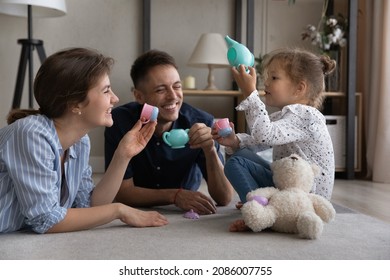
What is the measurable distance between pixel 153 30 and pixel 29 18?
0.94 m

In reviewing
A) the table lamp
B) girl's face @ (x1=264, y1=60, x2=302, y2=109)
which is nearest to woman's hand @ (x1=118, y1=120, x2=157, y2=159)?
girl's face @ (x1=264, y1=60, x2=302, y2=109)

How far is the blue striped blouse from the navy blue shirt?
47 cm

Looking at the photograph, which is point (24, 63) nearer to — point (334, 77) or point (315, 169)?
A: point (334, 77)

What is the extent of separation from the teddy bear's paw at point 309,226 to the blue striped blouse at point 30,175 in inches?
24.8

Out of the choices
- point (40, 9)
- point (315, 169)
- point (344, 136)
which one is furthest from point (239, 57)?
point (40, 9)

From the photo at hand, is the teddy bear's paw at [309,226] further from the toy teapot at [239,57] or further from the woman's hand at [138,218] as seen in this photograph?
the toy teapot at [239,57]

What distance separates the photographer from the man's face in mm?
1768

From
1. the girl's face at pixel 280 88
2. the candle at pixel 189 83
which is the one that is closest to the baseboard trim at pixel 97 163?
the candle at pixel 189 83

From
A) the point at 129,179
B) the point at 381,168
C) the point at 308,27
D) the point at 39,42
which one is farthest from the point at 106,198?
the point at 308,27

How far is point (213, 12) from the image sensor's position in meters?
3.80

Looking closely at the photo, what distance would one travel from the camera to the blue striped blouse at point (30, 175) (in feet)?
4.28

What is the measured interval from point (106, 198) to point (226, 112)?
7.65ft

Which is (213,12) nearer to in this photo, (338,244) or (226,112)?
(226,112)

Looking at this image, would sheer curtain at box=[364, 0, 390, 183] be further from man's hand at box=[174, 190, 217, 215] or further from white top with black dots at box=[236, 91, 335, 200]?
man's hand at box=[174, 190, 217, 215]
